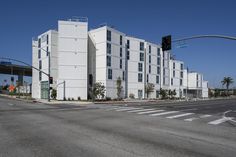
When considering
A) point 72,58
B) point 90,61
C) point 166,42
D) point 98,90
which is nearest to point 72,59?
point 72,58

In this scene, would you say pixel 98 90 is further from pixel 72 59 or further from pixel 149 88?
pixel 149 88

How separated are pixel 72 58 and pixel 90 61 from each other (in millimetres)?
6600

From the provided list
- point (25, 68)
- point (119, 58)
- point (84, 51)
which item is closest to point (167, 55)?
point (119, 58)

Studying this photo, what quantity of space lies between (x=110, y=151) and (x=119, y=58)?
49.0 metres

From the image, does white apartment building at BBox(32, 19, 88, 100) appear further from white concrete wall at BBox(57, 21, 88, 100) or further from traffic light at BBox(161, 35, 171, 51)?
traffic light at BBox(161, 35, 171, 51)

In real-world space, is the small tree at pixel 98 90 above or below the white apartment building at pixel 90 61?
below

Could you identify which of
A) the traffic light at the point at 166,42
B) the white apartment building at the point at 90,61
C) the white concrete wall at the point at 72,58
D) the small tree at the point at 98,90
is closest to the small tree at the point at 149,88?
the white apartment building at the point at 90,61

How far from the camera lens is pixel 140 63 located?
2495 inches

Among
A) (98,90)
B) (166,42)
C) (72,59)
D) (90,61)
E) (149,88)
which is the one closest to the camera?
(166,42)

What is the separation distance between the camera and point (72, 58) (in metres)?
49.3

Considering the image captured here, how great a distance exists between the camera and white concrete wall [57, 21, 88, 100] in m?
48.7

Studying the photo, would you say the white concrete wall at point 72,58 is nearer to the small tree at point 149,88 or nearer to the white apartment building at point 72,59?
the white apartment building at point 72,59

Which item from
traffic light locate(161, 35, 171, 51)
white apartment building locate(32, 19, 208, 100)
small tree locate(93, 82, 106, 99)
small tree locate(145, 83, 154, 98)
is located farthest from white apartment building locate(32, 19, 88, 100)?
traffic light locate(161, 35, 171, 51)

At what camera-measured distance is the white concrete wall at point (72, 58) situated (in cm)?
4869
